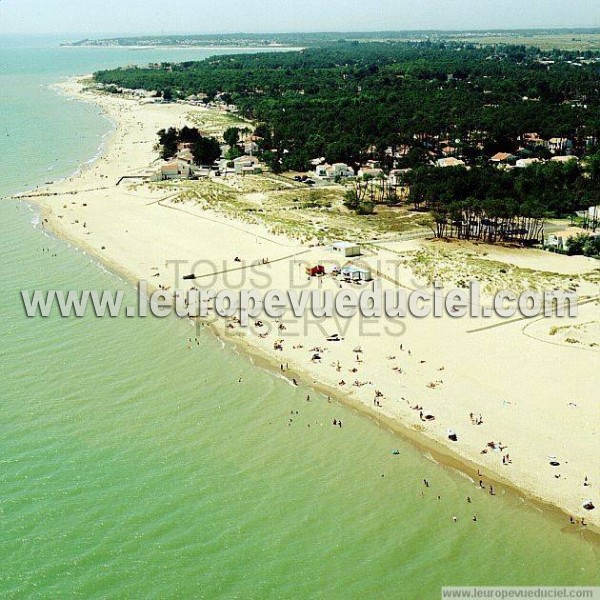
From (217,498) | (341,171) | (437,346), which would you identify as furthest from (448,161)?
(217,498)

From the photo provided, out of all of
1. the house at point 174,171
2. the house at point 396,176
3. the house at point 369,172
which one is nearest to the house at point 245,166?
the house at point 174,171

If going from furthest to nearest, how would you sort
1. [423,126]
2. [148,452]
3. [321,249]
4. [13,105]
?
1. [13,105]
2. [423,126]
3. [321,249]
4. [148,452]

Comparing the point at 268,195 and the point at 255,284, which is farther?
the point at 268,195

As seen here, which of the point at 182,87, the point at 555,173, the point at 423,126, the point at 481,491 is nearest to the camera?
the point at 481,491

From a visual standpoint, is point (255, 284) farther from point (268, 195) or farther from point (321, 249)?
point (268, 195)

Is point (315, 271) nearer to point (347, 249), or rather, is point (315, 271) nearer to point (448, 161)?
point (347, 249)

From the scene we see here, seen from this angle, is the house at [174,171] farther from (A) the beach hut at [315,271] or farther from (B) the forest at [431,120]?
(A) the beach hut at [315,271]

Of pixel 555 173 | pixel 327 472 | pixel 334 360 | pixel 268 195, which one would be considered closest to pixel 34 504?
pixel 327 472
